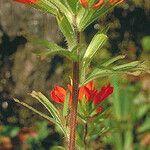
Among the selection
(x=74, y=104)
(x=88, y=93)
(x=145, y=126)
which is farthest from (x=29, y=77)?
(x=74, y=104)

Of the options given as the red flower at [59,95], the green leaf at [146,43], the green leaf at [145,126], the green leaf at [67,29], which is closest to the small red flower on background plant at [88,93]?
the red flower at [59,95]

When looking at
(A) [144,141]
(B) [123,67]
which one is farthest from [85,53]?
(A) [144,141]

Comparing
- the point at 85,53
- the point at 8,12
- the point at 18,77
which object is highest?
the point at 8,12

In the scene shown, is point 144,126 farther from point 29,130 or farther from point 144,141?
point 29,130

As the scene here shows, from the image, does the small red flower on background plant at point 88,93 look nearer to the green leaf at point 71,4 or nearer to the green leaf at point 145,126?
the green leaf at point 71,4

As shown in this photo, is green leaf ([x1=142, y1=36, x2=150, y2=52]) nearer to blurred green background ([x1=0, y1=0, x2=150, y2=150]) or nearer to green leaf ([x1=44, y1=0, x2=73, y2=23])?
blurred green background ([x1=0, y1=0, x2=150, y2=150])

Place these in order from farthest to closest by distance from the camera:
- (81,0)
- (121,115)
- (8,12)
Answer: (8,12) → (121,115) → (81,0)

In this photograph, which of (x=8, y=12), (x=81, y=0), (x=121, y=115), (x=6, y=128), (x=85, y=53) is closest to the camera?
(x=81, y=0)
